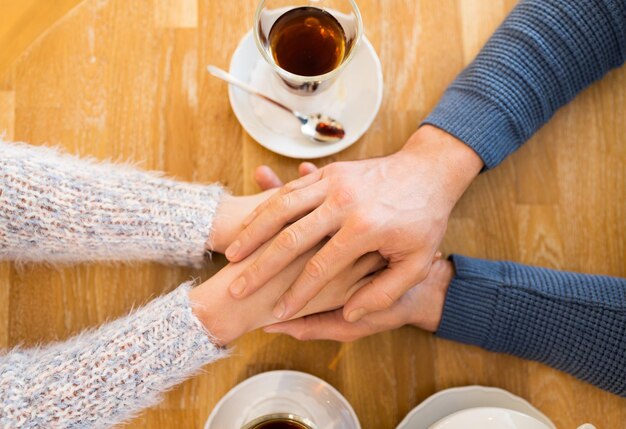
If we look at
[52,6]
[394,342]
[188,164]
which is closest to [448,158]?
[394,342]

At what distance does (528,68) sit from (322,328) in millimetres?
510

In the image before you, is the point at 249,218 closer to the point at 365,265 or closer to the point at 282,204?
the point at 282,204

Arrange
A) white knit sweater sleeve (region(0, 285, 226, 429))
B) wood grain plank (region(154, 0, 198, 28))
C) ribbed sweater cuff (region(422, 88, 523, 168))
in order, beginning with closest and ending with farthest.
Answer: white knit sweater sleeve (region(0, 285, 226, 429)), ribbed sweater cuff (region(422, 88, 523, 168)), wood grain plank (region(154, 0, 198, 28))

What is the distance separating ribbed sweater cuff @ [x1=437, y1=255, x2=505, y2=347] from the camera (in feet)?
2.92

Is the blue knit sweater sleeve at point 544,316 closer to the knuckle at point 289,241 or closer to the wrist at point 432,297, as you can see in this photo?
the wrist at point 432,297

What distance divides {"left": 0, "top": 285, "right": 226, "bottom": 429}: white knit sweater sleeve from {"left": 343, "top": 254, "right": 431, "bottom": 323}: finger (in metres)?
0.22

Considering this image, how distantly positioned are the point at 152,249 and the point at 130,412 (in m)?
0.24

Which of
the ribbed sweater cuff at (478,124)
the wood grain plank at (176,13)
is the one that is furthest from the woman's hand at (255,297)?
the wood grain plank at (176,13)

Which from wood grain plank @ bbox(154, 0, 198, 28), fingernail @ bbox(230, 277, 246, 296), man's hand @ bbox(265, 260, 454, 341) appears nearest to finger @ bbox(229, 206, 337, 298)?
fingernail @ bbox(230, 277, 246, 296)

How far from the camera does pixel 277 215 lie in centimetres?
81

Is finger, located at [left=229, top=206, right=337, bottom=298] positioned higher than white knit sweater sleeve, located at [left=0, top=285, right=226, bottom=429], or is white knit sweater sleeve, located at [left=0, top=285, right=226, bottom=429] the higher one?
finger, located at [left=229, top=206, right=337, bottom=298]

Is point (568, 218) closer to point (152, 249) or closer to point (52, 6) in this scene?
point (152, 249)

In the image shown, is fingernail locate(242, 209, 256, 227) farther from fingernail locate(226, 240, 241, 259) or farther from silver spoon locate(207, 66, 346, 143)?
silver spoon locate(207, 66, 346, 143)

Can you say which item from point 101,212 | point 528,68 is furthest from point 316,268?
point 528,68
